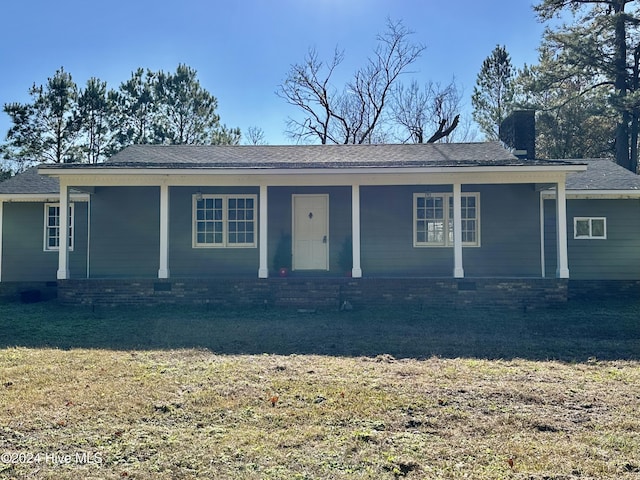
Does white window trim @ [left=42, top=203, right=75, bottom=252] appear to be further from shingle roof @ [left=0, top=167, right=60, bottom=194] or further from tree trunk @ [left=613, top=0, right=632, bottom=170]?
tree trunk @ [left=613, top=0, right=632, bottom=170]

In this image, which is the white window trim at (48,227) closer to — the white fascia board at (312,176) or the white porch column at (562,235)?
the white fascia board at (312,176)

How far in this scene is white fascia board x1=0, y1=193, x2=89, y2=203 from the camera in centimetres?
1212

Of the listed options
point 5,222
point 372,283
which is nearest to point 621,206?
point 372,283

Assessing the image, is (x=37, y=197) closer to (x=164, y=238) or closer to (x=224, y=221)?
(x=164, y=238)

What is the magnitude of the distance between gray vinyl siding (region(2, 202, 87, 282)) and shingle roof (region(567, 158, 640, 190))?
12.1 m

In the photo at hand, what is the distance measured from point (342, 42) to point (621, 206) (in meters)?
20.8

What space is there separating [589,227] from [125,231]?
1134 centimetres

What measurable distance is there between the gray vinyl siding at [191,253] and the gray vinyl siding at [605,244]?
7.28 m

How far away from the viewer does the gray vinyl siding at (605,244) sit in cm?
1173

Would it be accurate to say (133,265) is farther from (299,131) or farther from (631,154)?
(631,154)

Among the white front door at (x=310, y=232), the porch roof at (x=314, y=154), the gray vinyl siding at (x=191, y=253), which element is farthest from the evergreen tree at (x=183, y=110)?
the white front door at (x=310, y=232)

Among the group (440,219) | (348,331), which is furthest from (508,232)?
(348,331)

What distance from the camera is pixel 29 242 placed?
12469mm

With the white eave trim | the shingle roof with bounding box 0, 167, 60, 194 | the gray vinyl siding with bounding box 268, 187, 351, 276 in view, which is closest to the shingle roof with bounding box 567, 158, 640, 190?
the white eave trim
